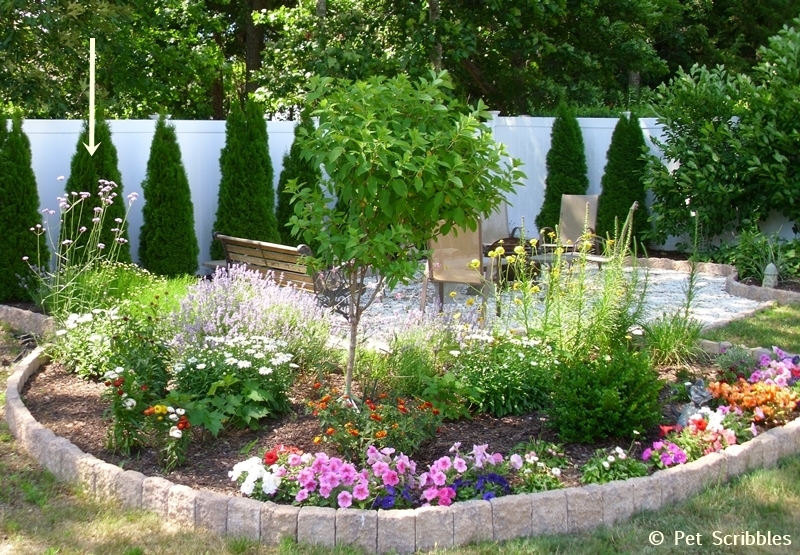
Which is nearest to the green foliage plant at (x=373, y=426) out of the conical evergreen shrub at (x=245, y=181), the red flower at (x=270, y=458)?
the red flower at (x=270, y=458)

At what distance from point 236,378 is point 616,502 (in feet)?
6.23

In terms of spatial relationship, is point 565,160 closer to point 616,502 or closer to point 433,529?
point 616,502

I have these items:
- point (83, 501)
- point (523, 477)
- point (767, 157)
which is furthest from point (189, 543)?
point (767, 157)

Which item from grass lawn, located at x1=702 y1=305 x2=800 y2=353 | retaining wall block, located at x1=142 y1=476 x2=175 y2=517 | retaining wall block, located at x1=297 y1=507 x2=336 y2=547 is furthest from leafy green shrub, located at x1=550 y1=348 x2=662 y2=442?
grass lawn, located at x1=702 y1=305 x2=800 y2=353

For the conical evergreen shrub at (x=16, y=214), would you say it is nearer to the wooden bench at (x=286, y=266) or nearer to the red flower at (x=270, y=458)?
the wooden bench at (x=286, y=266)

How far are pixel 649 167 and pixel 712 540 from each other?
801 cm

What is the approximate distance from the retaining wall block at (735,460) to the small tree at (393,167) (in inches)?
60.1

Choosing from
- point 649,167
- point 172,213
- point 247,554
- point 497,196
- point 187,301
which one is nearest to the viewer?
point 247,554

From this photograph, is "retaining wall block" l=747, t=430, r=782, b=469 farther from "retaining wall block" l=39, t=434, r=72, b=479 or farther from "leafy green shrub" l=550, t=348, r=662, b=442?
"retaining wall block" l=39, t=434, r=72, b=479

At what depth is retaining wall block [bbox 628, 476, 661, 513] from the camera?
3.50 m

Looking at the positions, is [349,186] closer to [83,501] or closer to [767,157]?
[83,501]

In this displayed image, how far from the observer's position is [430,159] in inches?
152

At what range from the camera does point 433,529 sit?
3.25m

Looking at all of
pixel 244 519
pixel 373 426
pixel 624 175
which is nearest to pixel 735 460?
pixel 373 426
